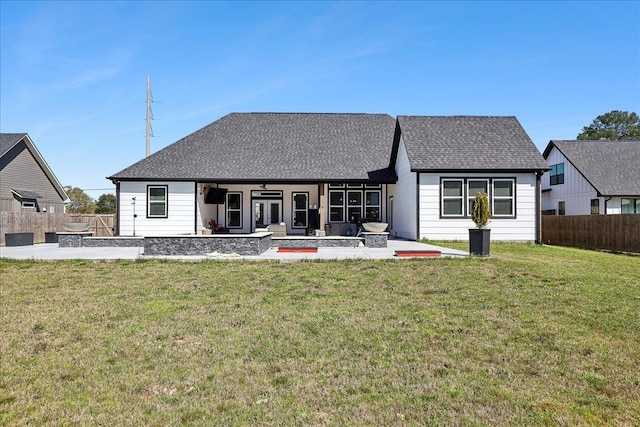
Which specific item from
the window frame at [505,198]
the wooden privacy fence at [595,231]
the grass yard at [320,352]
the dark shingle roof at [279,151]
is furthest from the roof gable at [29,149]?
the wooden privacy fence at [595,231]

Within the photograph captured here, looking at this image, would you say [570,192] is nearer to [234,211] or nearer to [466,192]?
[466,192]

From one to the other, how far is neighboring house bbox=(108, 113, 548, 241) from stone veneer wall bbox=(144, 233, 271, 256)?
6.47 m

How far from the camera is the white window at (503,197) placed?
1769 centimetres

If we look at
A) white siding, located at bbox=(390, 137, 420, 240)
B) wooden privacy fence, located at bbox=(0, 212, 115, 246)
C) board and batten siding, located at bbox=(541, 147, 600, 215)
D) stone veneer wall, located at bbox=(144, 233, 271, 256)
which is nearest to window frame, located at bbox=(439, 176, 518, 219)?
white siding, located at bbox=(390, 137, 420, 240)

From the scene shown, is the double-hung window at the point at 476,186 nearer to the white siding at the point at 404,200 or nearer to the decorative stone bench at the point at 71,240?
the white siding at the point at 404,200

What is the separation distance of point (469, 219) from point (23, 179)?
94.9 feet

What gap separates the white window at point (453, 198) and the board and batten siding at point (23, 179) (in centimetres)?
2664

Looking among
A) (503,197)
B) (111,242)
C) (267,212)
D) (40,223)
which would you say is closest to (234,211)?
(267,212)

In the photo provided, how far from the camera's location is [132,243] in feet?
53.8

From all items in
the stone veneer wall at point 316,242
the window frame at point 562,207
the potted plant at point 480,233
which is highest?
the window frame at point 562,207

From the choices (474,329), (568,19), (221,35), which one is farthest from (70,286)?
(568,19)

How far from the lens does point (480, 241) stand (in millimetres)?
12031

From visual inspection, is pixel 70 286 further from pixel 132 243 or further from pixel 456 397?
pixel 132 243

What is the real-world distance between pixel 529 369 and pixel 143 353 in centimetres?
400
